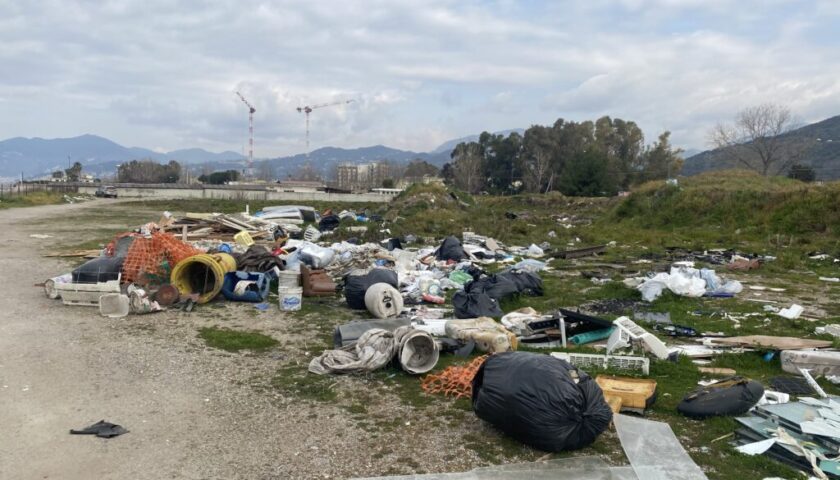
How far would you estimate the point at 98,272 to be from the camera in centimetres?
903

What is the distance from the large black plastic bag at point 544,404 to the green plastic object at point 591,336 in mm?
2526

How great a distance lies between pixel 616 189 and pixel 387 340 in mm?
41775

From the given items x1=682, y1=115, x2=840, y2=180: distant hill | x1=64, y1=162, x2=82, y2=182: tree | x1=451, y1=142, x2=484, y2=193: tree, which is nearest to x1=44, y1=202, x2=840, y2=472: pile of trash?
x1=682, y1=115, x2=840, y2=180: distant hill

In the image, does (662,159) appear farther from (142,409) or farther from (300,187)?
(142,409)

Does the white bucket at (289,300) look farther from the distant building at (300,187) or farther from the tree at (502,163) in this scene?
the tree at (502,163)

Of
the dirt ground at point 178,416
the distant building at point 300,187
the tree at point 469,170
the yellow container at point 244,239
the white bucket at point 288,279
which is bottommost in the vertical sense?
the dirt ground at point 178,416

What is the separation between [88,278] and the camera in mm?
8953

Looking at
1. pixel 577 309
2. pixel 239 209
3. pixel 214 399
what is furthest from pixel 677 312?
pixel 239 209

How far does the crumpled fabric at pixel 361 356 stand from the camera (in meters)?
5.86

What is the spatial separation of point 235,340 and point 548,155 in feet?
180

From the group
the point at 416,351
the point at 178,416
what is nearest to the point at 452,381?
the point at 416,351

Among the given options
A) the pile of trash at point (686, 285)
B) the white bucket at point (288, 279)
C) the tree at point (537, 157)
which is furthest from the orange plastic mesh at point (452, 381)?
the tree at point (537, 157)

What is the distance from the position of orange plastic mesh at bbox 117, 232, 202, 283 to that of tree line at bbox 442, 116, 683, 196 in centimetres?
4683

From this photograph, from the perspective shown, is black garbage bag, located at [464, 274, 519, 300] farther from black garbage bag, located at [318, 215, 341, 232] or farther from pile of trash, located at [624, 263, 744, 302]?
black garbage bag, located at [318, 215, 341, 232]
